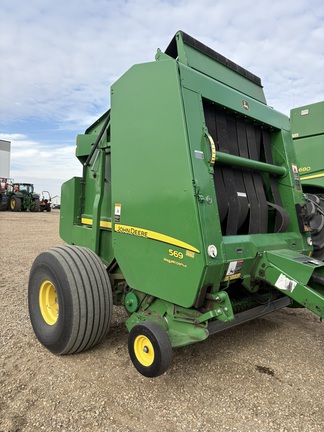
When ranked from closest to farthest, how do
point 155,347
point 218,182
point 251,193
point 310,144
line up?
1. point 155,347
2. point 218,182
3. point 251,193
4. point 310,144

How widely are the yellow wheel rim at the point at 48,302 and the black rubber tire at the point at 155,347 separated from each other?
1.02 m

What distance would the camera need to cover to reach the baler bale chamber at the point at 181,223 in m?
2.28

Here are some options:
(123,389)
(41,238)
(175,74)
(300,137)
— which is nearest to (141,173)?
(175,74)

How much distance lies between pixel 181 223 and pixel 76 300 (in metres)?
1.07

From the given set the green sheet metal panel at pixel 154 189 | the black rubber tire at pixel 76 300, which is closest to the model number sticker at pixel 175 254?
the green sheet metal panel at pixel 154 189

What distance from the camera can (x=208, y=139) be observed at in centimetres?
243

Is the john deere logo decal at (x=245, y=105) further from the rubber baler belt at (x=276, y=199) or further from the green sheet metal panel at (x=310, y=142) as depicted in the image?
the green sheet metal panel at (x=310, y=142)

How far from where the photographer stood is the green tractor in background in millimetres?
21406

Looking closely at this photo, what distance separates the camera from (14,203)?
2130cm

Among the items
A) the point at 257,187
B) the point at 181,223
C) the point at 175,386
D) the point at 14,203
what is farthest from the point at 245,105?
the point at 14,203

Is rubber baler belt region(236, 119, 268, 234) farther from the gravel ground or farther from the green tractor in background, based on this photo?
the green tractor in background

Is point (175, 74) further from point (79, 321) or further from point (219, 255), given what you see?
point (79, 321)

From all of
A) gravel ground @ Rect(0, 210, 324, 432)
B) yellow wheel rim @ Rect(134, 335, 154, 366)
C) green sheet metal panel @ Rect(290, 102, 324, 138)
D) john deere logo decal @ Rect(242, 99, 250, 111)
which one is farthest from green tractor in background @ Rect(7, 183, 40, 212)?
yellow wheel rim @ Rect(134, 335, 154, 366)

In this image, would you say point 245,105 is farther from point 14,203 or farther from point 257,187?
point 14,203
